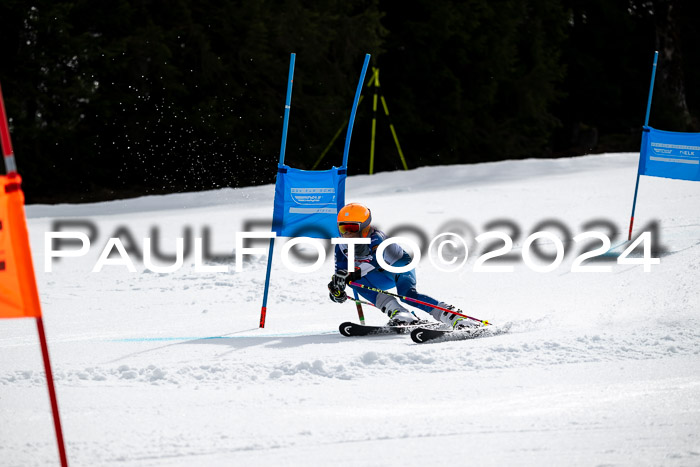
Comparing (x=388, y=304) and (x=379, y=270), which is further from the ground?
(x=379, y=270)

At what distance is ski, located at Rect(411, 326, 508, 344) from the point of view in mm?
6832

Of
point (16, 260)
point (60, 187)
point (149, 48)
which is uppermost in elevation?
point (149, 48)

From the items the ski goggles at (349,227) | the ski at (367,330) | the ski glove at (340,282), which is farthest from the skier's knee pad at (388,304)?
the ski goggles at (349,227)

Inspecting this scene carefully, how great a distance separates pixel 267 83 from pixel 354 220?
1831cm

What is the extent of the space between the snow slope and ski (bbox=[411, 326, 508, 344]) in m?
0.22

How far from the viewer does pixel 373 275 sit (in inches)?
296

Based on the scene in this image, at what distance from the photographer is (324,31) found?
2509 cm

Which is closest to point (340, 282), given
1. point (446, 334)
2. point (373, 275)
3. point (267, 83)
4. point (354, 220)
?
point (373, 275)

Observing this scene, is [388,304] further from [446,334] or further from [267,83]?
[267,83]

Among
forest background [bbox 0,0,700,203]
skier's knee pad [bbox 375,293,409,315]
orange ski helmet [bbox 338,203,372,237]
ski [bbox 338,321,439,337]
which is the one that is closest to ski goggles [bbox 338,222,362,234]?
orange ski helmet [bbox 338,203,372,237]

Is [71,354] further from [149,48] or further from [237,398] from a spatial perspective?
[149,48]

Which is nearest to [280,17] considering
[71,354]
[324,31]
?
[324,31]

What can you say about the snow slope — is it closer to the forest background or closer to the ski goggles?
the ski goggles

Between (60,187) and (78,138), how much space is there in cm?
135
